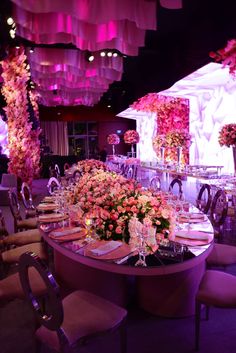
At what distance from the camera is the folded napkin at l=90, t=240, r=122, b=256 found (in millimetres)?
2548

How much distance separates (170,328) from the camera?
9.69 feet

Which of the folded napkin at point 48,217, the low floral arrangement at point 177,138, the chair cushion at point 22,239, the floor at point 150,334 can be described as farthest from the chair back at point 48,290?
the low floral arrangement at point 177,138

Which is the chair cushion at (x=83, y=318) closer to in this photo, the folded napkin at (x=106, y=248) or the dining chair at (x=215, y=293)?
the folded napkin at (x=106, y=248)

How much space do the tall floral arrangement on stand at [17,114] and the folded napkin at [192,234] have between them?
6.84m

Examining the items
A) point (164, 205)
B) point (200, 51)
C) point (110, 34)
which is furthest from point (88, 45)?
point (164, 205)

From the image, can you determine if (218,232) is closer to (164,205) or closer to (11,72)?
(164,205)

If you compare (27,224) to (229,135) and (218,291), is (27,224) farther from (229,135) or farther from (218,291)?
(229,135)

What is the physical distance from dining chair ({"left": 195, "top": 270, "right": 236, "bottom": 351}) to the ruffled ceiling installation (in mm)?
4180

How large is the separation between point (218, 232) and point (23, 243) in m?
2.24

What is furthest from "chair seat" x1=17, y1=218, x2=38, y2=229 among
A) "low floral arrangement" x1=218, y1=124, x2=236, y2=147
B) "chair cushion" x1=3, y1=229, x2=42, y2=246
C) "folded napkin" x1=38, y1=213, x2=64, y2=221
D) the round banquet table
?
"low floral arrangement" x1=218, y1=124, x2=236, y2=147

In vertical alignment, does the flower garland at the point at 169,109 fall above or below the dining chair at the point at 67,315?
above

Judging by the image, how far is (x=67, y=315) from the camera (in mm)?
2295

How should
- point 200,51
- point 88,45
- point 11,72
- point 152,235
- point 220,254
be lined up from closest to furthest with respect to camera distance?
point 152,235 → point 220,254 → point 200,51 → point 88,45 → point 11,72

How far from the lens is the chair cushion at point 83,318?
2.13 m
